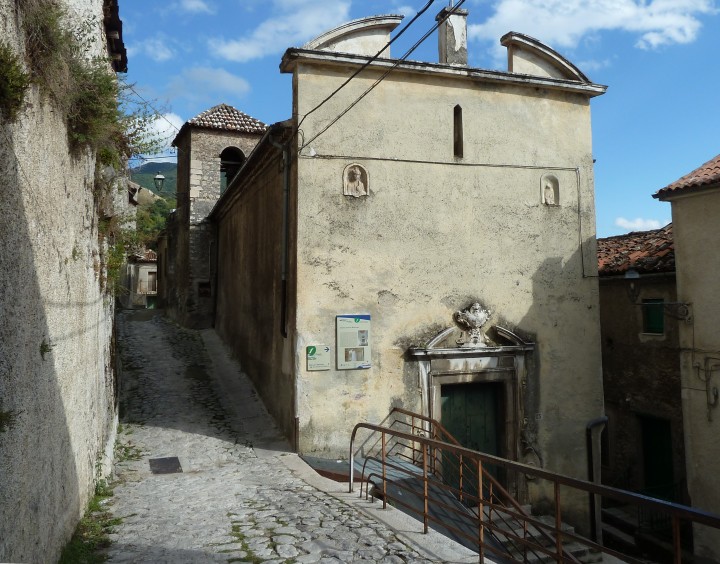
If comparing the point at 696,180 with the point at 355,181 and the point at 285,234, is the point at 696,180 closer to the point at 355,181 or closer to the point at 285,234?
the point at 355,181

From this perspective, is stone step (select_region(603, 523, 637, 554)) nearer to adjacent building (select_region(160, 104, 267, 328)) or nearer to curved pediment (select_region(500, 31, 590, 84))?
curved pediment (select_region(500, 31, 590, 84))

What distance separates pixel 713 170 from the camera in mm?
10734

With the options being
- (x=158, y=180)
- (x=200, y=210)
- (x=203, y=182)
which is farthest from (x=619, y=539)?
(x=203, y=182)

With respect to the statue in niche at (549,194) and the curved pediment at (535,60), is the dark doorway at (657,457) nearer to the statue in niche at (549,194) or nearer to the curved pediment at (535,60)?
the statue in niche at (549,194)

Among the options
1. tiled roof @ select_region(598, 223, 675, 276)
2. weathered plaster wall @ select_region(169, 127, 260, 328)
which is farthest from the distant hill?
tiled roof @ select_region(598, 223, 675, 276)

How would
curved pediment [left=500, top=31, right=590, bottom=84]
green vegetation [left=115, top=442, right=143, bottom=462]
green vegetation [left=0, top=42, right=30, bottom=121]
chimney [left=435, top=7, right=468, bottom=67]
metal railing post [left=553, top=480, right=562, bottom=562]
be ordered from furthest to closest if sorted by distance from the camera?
curved pediment [left=500, top=31, right=590, bottom=84] → chimney [left=435, top=7, right=468, bottom=67] → green vegetation [left=115, top=442, right=143, bottom=462] → metal railing post [left=553, top=480, right=562, bottom=562] → green vegetation [left=0, top=42, right=30, bottom=121]

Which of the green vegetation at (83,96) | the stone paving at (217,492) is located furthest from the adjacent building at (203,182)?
the green vegetation at (83,96)

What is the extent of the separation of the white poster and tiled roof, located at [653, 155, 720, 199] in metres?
6.33

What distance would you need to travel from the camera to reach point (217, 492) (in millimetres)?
6930

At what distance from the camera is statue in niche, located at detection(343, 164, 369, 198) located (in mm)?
9234

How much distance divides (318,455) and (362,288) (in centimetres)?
264

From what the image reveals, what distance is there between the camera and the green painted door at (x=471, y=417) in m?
9.73

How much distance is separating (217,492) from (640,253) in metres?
11.5

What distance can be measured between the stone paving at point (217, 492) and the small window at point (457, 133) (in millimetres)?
5708
